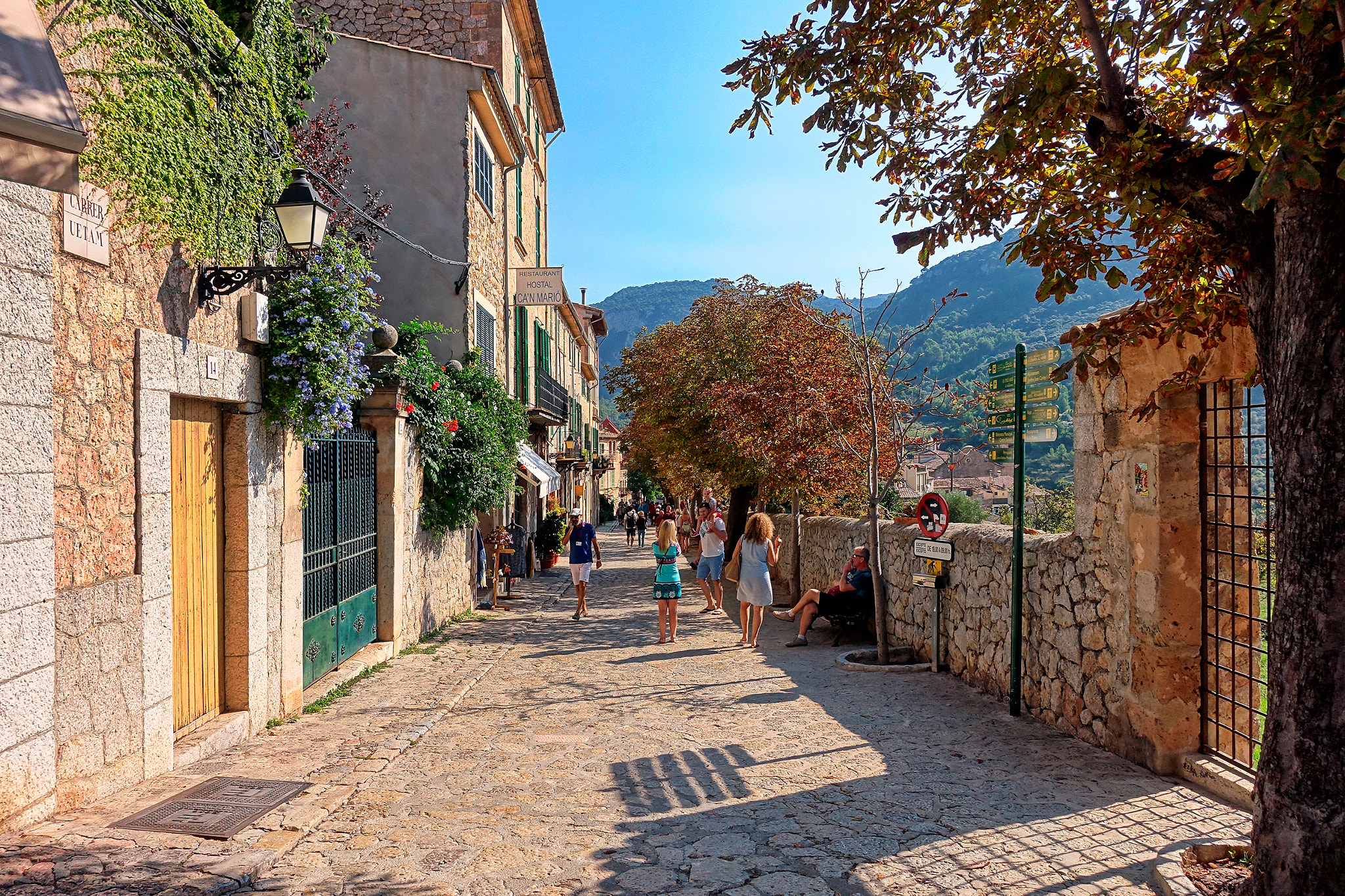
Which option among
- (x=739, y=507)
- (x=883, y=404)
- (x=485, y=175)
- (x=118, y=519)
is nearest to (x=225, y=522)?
(x=118, y=519)

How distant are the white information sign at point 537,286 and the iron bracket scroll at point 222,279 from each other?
10751mm

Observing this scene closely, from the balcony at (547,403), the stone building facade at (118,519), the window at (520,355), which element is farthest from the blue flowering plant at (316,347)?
the balcony at (547,403)

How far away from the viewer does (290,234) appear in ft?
19.3

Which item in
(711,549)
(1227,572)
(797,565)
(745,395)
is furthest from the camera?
(797,565)

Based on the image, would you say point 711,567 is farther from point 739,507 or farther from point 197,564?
point 739,507

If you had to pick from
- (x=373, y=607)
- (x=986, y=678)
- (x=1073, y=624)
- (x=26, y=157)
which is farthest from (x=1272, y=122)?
(x=373, y=607)

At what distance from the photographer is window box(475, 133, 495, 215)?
14914 millimetres

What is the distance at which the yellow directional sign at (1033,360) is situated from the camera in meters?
6.31

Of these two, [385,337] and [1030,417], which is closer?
[1030,417]

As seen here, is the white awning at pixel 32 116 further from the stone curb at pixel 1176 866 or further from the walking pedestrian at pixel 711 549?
the walking pedestrian at pixel 711 549

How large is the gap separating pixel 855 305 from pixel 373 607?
6176 mm

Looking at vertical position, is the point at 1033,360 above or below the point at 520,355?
below

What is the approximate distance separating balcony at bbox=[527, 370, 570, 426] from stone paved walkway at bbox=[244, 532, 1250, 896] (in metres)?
13.1

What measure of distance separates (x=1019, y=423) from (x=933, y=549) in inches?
76.6
